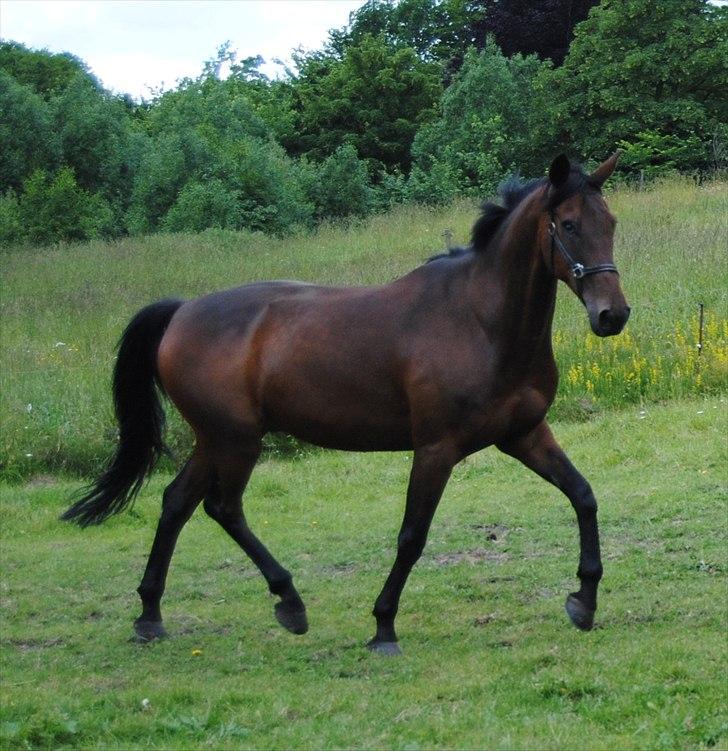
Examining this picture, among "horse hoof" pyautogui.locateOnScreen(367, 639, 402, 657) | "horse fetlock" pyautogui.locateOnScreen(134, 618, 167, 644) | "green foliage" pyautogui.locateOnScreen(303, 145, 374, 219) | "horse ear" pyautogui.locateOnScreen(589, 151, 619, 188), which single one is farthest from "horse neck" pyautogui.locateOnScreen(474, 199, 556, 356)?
"green foliage" pyautogui.locateOnScreen(303, 145, 374, 219)

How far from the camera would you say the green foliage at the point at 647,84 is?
94.0ft

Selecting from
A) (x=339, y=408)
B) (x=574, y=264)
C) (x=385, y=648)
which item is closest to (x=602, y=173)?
(x=574, y=264)

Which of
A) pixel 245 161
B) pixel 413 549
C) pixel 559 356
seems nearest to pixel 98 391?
pixel 559 356

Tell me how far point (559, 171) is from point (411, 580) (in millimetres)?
3050

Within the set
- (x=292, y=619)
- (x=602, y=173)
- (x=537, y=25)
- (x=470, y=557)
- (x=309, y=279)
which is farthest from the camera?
(x=537, y=25)

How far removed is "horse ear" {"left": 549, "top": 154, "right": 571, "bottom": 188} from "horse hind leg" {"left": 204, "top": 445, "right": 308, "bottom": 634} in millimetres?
2353

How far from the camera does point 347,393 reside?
21.2 ft

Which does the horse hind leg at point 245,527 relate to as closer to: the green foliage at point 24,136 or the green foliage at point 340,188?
the green foliage at point 340,188

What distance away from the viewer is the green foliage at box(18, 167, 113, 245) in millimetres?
29281

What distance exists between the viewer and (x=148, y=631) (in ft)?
22.1

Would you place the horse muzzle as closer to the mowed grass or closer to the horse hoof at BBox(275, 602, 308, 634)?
the mowed grass

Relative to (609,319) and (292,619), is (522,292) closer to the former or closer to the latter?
(609,319)

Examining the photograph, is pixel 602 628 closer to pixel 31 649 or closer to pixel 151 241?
pixel 31 649

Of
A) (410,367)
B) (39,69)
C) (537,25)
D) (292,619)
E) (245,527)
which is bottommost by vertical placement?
(292,619)
